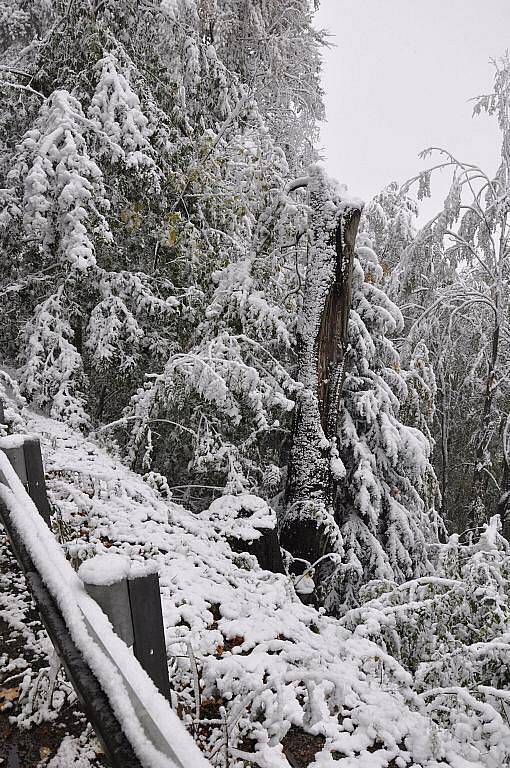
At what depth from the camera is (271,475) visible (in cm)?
831

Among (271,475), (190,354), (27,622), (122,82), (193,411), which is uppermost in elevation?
(122,82)

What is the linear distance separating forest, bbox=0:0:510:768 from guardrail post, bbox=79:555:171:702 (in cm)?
136

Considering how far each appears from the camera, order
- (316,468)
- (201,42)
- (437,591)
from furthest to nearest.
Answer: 1. (201,42)
2. (316,468)
3. (437,591)

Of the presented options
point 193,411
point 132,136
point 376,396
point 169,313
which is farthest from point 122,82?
point 376,396

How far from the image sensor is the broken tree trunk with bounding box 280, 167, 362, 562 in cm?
742

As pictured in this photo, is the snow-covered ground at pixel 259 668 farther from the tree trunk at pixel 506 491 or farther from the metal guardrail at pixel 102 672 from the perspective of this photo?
the tree trunk at pixel 506 491

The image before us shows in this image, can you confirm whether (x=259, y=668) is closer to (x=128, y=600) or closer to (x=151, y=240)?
(x=128, y=600)

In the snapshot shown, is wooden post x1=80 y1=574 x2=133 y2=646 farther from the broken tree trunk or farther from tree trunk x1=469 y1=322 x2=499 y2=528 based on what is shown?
tree trunk x1=469 y1=322 x2=499 y2=528

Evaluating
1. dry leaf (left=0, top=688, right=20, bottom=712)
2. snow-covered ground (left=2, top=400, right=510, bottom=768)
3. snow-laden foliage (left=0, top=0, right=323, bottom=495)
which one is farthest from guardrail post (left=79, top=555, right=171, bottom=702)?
snow-laden foliage (left=0, top=0, right=323, bottom=495)

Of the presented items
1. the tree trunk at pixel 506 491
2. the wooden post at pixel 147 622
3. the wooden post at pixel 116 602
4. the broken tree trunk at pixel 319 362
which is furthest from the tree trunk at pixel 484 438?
the wooden post at pixel 116 602

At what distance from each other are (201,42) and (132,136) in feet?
9.72

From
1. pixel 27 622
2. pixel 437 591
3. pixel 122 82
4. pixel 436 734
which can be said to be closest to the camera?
pixel 436 734

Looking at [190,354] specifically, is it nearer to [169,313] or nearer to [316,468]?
[169,313]

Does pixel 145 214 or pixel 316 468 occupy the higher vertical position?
pixel 145 214
